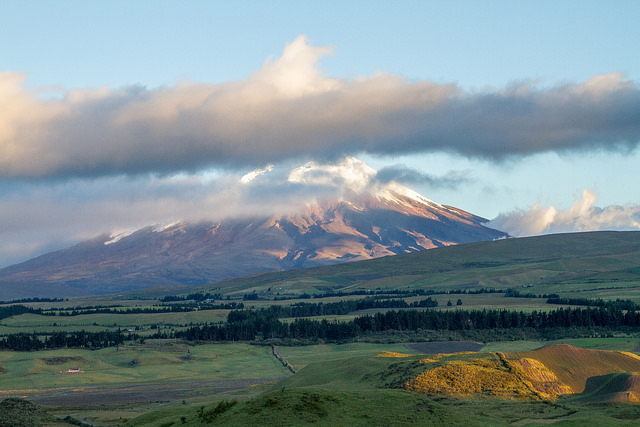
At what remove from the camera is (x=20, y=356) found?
161 metres

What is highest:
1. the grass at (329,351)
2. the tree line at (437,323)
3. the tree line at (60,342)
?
the tree line at (60,342)

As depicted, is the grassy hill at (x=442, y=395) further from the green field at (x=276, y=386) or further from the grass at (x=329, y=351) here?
the grass at (x=329, y=351)

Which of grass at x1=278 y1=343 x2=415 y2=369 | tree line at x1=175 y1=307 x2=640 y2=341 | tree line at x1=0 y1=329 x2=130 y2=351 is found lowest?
grass at x1=278 y1=343 x2=415 y2=369

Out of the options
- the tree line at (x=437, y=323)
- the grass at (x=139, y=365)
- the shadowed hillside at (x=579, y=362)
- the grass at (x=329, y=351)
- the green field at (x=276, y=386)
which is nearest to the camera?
the green field at (x=276, y=386)

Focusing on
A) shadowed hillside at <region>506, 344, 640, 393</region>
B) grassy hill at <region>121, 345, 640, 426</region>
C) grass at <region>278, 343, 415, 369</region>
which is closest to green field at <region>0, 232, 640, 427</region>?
grassy hill at <region>121, 345, 640, 426</region>

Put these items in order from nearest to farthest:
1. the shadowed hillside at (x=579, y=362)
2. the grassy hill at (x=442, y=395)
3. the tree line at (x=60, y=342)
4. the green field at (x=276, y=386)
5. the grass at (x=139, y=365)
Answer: the grassy hill at (x=442, y=395)
the green field at (x=276, y=386)
the shadowed hillside at (x=579, y=362)
the grass at (x=139, y=365)
the tree line at (x=60, y=342)

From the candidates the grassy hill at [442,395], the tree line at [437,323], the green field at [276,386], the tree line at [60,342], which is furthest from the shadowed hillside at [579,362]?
the tree line at [60,342]

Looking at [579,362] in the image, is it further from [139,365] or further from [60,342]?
[60,342]

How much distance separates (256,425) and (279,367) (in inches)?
3796

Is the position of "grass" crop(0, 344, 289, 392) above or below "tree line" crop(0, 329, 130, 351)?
below

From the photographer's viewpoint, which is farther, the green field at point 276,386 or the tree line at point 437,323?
the tree line at point 437,323

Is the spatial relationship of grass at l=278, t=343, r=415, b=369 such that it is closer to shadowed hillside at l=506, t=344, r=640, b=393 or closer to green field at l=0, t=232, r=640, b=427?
green field at l=0, t=232, r=640, b=427

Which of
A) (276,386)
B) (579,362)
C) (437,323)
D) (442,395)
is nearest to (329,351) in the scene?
(437,323)

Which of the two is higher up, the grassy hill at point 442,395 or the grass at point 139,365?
the grassy hill at point 442,395
